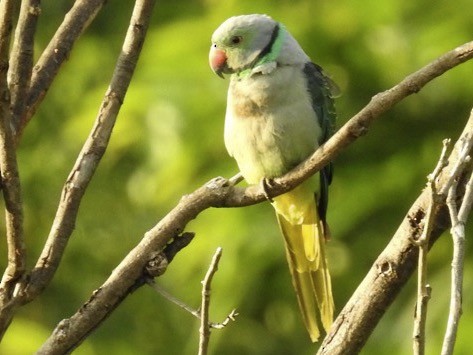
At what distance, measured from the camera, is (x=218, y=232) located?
173 inches

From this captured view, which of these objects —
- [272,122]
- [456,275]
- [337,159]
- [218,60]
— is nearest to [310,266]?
[272,122]

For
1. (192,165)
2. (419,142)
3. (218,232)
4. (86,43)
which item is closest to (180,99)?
(192,165)

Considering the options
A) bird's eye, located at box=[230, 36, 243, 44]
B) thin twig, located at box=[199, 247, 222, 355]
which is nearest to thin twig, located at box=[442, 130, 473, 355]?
thin twig, located at box=[199, 247, 222, 355]

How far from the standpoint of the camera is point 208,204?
2344 mm

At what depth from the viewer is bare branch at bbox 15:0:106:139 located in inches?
96.0

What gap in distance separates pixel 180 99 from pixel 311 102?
5.42 feet

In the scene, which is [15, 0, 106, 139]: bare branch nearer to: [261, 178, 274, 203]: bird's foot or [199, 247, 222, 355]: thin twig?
[261, 178, 274, 203]: bird's foot

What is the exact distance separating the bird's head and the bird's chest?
0.08 meters

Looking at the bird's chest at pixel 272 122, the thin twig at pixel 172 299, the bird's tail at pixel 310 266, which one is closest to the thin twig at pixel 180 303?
the thin twig at pixel 172 299

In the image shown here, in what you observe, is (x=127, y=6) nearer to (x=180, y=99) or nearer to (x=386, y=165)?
(x=180, y=99)

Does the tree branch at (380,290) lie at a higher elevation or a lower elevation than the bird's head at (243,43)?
lower

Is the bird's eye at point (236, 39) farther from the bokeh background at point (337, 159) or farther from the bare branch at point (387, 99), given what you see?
the bokeh background at point (337, 159)

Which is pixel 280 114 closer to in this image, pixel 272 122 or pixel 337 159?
pixel 272 122

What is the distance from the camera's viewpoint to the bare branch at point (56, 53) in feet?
8.00
